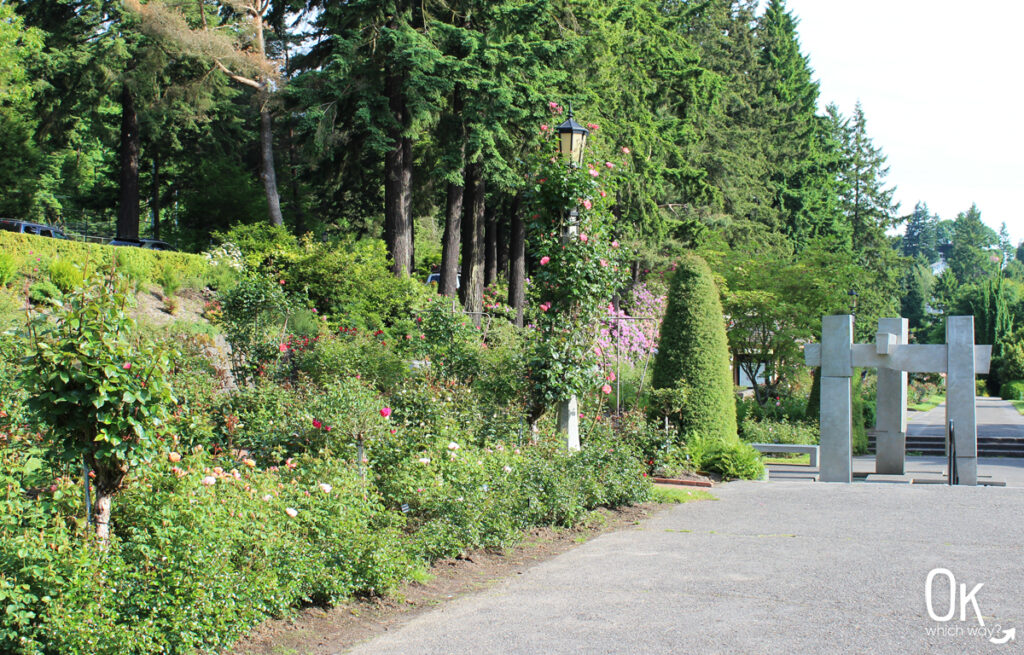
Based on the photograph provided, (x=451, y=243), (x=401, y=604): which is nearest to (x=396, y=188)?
(x=451, y=243)

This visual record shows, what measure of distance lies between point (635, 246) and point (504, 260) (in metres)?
10.2

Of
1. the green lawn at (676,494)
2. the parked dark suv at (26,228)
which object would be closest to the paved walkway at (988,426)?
the green lawn at (676,494)

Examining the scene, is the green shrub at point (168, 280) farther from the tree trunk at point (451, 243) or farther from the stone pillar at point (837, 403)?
the stone pillar at point (837, 403)

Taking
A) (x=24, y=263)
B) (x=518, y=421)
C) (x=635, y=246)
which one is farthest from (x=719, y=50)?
(x=518, y=421)

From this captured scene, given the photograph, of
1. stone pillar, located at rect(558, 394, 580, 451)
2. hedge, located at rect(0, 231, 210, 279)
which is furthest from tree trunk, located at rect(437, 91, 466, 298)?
stone pillar, located at rect(558, 394, 580, 451)

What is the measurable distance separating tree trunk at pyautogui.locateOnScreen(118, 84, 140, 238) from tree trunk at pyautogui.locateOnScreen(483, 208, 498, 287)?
11.5 meters

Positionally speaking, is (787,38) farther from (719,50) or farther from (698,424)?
(698,424)

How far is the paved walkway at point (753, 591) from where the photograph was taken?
4.98 meters

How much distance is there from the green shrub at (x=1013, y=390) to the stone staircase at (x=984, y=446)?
102ft

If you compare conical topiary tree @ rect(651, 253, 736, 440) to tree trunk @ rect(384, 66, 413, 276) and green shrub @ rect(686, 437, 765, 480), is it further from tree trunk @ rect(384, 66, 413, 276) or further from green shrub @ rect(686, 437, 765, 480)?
tree trunk @ rect(384, 66, 413, 276)

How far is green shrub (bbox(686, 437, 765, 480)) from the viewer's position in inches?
490

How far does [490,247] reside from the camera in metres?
31.4

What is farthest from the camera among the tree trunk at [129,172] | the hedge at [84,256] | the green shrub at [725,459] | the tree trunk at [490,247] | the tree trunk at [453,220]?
the tree trunk at [490,247]

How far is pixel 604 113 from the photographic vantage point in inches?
1008
